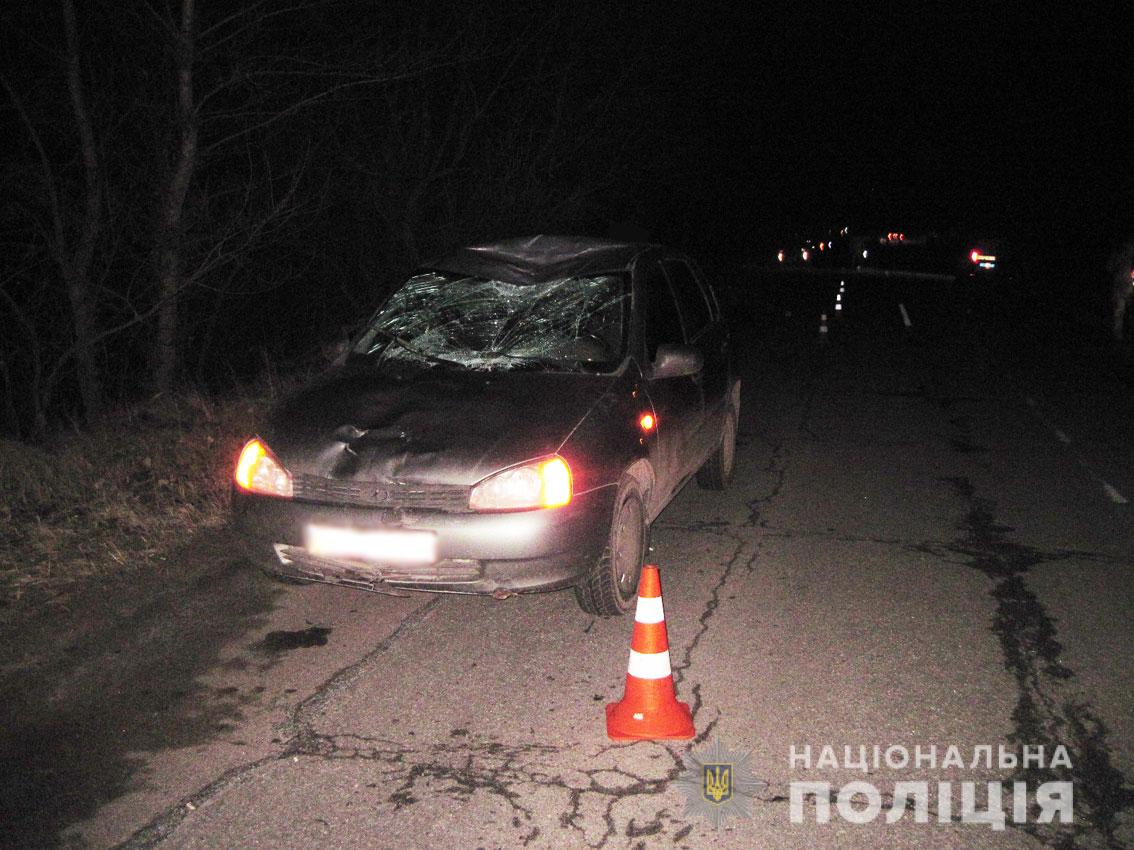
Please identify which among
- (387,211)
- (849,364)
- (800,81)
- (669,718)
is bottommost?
(849,364)

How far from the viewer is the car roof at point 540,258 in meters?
6.39

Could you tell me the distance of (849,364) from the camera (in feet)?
54.2

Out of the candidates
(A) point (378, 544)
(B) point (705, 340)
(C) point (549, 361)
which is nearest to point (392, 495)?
(A) point (378, 544)

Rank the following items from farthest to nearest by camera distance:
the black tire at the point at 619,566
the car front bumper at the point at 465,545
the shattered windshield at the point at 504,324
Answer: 1. the shattered windshield at the point at 504,324
2. the black tire at the point at 619,566
3. the car front bumper at the point at 465,545

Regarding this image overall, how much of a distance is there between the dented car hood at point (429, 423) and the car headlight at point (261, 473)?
6 cm

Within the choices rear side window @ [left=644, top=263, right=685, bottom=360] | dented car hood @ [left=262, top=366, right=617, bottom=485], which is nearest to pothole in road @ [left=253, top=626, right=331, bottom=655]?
dented car hood @ [left=262, top=366, right=617, bottom=485]

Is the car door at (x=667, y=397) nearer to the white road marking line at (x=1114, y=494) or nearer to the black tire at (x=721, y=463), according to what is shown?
the black tire at (x=721, y=463)

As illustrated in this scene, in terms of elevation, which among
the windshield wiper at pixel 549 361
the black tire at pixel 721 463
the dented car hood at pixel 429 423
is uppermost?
the windshield wiper at pixel 549 361

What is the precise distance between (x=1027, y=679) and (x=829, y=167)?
62.5 m

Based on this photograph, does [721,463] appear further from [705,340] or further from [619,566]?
[619,566]

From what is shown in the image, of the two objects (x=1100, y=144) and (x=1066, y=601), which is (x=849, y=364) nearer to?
(x=1066, y=601)

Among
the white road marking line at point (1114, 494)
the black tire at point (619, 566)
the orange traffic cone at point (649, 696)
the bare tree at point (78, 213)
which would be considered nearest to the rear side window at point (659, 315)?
the black tire at point (619, 566)

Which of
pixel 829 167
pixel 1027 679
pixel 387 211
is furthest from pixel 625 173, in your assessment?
pixel 829 167

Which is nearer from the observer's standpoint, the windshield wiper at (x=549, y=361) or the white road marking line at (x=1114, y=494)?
the windshield wiper at (x=549, y=361)
